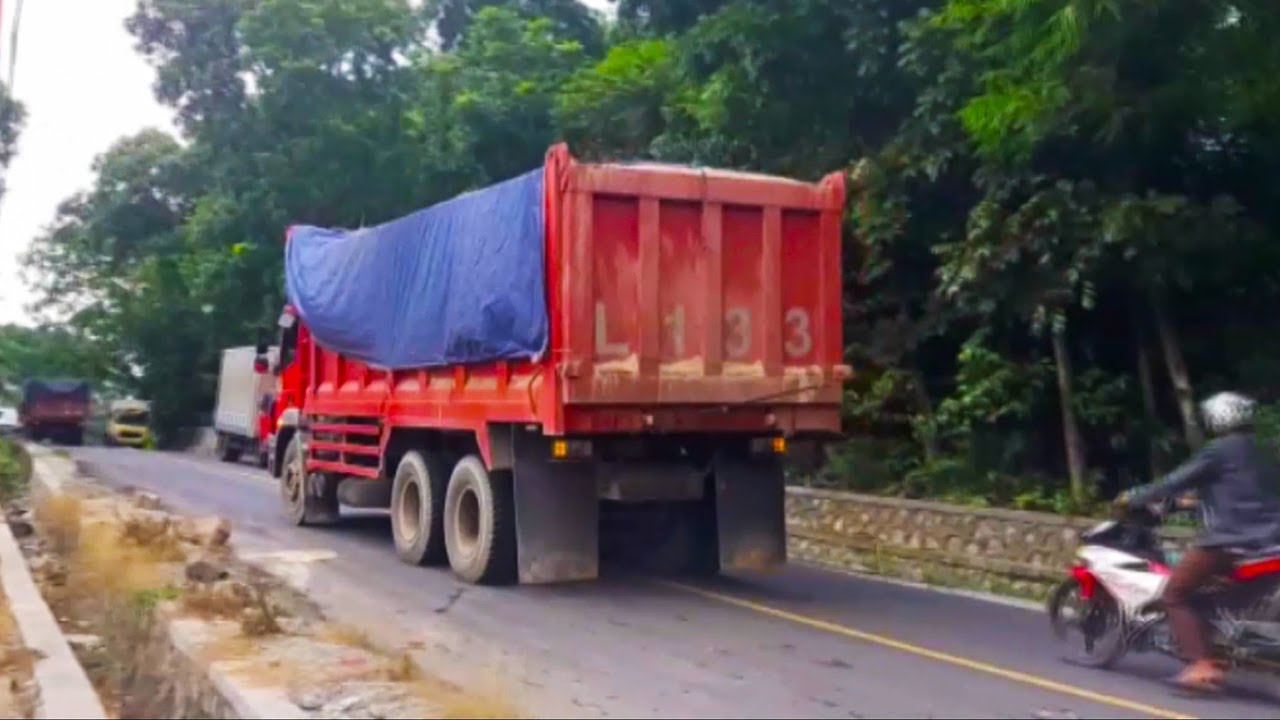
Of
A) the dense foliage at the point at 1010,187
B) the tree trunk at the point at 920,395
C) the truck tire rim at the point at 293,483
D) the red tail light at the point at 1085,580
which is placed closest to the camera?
the red tail light at the point at 1085,580

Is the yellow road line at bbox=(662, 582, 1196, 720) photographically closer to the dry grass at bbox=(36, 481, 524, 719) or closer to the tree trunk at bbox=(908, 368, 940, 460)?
the dry grass at bbox=(36, 481, 524, 719)

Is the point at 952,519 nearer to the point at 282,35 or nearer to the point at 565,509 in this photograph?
the point at 565,509

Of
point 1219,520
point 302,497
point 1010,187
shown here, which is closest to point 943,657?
point 1219,520

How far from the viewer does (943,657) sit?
10242mm

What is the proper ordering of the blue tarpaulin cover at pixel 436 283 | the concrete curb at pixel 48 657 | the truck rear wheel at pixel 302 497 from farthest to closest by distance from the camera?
1. the truck rear wheel at pixel 302 497
2. the blue tarpaulin cover at pixel 436 283
3. the concrete curb at pixel 48 657

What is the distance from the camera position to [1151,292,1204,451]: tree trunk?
1474 centimetres

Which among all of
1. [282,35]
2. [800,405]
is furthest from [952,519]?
[282,35]

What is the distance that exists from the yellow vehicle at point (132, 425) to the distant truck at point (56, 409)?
1195 millimetres

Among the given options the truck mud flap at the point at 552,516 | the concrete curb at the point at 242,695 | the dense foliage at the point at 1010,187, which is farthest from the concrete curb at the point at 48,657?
the dense foliage at the point at 1010,187

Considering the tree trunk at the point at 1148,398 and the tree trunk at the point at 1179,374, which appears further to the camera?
the tree trunk at the point at 1148,398

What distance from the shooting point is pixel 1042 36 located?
13.2 m

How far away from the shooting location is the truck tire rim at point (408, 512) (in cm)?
1523

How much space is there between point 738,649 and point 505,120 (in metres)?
20.7

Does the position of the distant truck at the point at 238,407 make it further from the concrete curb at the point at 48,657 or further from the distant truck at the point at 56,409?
the concrete curb at the point at 48,657
